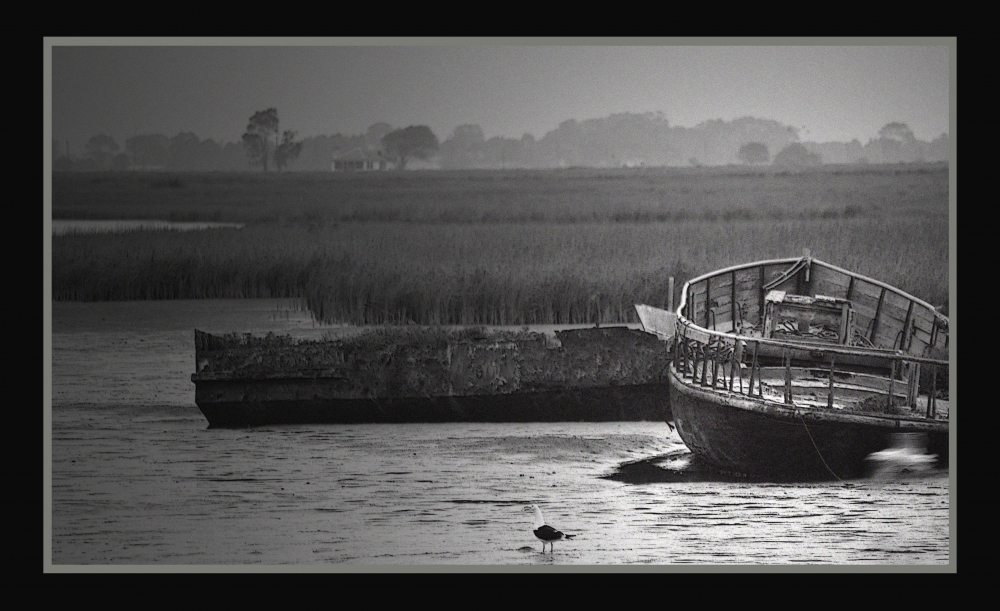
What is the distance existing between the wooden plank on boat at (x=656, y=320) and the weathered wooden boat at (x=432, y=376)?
9cm

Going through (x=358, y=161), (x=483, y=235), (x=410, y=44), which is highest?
(x=410, y=44)

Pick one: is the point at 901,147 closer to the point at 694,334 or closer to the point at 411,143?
the point at 694,334

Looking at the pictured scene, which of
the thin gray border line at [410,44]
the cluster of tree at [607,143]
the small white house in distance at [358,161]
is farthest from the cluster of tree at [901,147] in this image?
the small white house in distance at [358,161]

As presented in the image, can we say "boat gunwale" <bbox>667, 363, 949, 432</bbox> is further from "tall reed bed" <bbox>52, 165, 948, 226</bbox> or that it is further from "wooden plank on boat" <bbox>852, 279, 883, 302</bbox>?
"tall reed bed" <bbox>52, 165, 948, 226</bbox>

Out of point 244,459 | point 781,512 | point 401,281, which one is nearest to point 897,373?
point 781,512

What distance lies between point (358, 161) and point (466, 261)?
0.92 m

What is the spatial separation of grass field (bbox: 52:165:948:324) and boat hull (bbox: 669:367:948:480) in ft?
3.67

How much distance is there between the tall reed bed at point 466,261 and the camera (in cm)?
938

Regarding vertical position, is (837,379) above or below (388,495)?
above

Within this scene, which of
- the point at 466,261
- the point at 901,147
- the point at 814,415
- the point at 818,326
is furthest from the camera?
the point at 818,326

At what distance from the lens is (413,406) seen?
31.0ft

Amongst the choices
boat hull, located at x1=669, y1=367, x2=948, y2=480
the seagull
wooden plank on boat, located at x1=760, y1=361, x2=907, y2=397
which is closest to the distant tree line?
wooden plank on boat, located at x1=760, y1=361, x2=907, y2=397

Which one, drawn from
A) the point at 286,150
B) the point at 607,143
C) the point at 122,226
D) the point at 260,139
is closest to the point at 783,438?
the point at 607,143

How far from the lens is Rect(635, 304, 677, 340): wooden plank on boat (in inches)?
378
